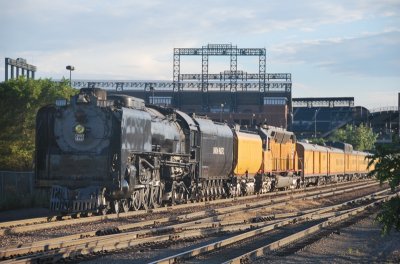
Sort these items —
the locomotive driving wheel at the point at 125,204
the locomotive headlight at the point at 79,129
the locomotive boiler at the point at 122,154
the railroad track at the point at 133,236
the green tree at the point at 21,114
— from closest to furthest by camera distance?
the railroad track at the point at 133,236 → the locomotive boiler at the point at 122,154 → the locomotive headlight at the point at 79,129 → the locomotive driving wheel at the point at 125,204 → the green tree at the point at 21,114

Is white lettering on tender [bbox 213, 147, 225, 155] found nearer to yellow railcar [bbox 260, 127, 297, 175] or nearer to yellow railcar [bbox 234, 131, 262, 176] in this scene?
yellow railcar [bbox 234, 131, 262, 176]

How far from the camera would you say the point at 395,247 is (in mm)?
18047

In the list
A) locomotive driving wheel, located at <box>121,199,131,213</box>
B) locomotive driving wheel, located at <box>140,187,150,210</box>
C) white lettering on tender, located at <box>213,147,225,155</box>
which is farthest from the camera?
white lettering on tender, located at <box>213,147,225,155</box>

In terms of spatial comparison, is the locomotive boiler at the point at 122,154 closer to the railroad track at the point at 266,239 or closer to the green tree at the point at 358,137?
the railroad track at the point at 266,239

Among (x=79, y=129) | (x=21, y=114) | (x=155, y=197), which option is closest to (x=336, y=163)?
(x=21, y=114)

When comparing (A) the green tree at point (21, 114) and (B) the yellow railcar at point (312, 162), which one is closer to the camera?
(A) the green tree at point (21, 114)

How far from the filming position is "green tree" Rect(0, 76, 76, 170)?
3706cm

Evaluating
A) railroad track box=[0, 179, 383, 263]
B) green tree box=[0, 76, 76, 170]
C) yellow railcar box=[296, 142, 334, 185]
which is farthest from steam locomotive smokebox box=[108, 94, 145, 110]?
yellow railcar box=[296, 142, 334, 185]

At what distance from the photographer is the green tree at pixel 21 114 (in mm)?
37062

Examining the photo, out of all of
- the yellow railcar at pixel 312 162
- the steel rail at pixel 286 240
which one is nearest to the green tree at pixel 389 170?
the steel rail at pixel 286 240

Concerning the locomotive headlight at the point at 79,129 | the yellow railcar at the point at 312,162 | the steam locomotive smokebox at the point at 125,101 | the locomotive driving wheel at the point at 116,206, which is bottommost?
the locomotive driving wheel at the point at 116,206

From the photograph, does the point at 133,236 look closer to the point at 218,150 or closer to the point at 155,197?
the point at 155,197

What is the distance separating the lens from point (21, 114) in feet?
130

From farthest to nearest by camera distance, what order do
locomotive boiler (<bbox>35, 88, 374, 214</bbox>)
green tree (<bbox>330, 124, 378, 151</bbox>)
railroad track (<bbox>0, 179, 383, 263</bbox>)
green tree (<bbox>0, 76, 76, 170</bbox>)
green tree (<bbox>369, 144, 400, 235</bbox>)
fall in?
green tree (<bbox>330, 124, 378, 151</bbox>), green tree (<bbox>0, 76, 76, 170</bbox>), locomotive boiler (<bbox>35, 88, 374, 214</bbox>), railroad track (<bbox>0, 179, 383, 263</bbox>), green tree (<bbox>369, 144, 400, 235</bbox>)
